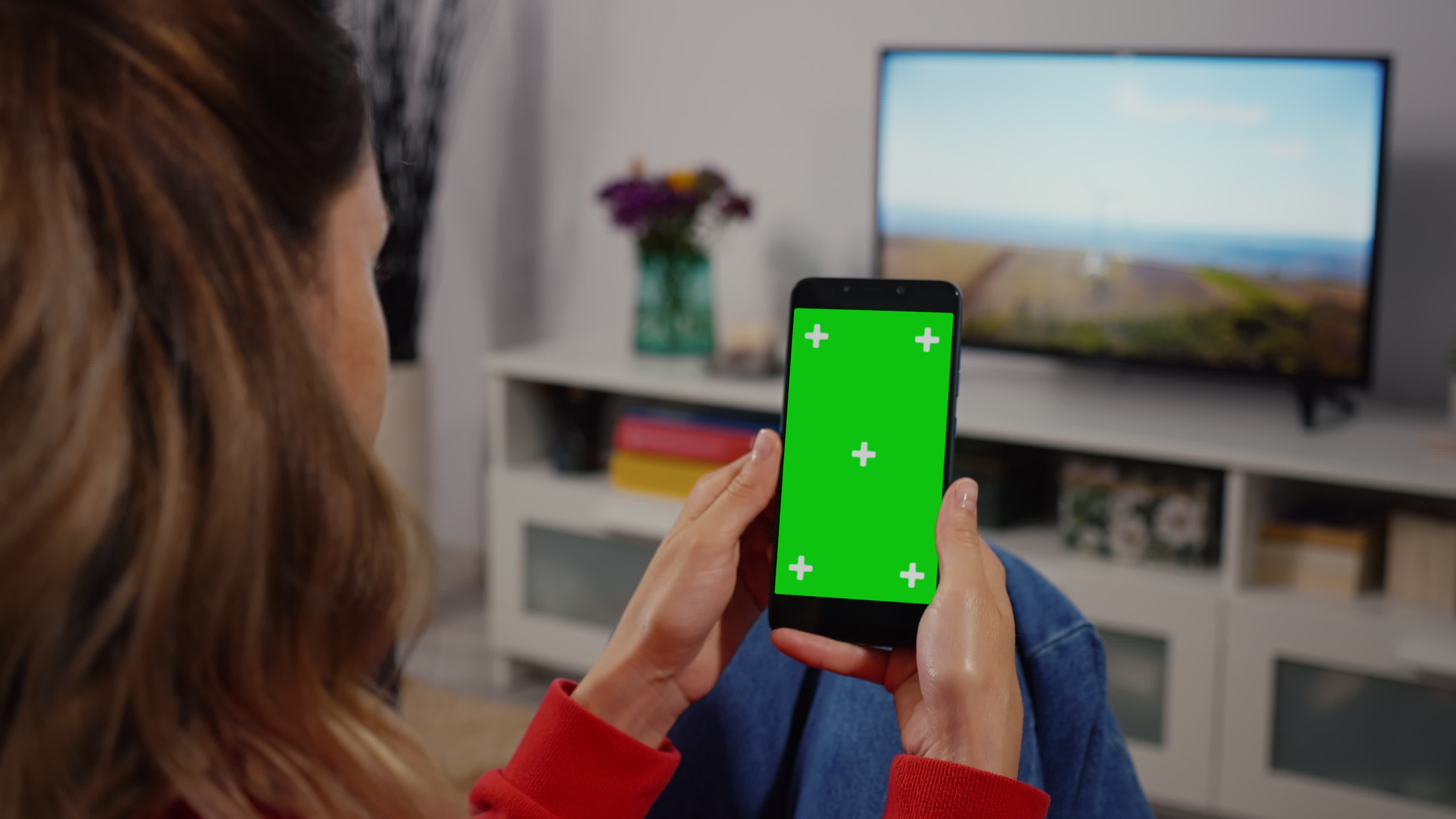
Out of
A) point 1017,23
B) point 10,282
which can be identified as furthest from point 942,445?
point 1017,23

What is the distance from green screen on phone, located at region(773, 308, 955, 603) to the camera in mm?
862

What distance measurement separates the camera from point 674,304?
2461 mm

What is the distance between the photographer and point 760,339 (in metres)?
2.28

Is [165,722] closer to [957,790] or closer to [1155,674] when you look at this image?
[957,790]

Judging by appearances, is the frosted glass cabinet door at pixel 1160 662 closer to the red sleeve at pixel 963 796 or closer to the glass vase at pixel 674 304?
the glass vase at pixel 674 304

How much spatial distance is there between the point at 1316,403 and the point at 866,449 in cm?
148

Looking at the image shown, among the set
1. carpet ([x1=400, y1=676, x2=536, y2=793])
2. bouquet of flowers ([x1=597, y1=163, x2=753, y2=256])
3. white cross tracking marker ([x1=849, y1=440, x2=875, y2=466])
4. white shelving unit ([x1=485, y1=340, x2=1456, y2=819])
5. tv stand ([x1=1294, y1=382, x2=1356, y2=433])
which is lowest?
carpet ([x1=400, y1=676, x2=536, y2=793])

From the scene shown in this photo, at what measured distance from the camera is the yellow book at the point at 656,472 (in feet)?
7.50

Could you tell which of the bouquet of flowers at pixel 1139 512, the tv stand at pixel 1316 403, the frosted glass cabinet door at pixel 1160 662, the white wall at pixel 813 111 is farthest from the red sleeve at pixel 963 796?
the white wall at pixel 813 111

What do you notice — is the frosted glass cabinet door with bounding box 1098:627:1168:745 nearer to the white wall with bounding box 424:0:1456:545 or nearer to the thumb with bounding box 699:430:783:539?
the white wall with bounding box 424:0:1456:545

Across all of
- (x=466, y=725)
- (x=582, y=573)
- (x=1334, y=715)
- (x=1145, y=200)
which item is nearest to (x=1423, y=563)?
(x=1334, y=715)

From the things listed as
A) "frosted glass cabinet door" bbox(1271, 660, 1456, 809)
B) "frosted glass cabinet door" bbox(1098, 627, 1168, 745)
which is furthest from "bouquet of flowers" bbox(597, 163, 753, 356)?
"frosted glass cabinet door" bbox(1271, 660, 1456, 809)

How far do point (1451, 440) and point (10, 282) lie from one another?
6.13 ft

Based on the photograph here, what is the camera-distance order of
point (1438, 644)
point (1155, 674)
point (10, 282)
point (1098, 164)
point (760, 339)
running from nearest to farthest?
1. point (10, 282)
2. point (1438, 644)
3. point (1155, 674)
4. point (1098, 164)
5. point (760, 339)
